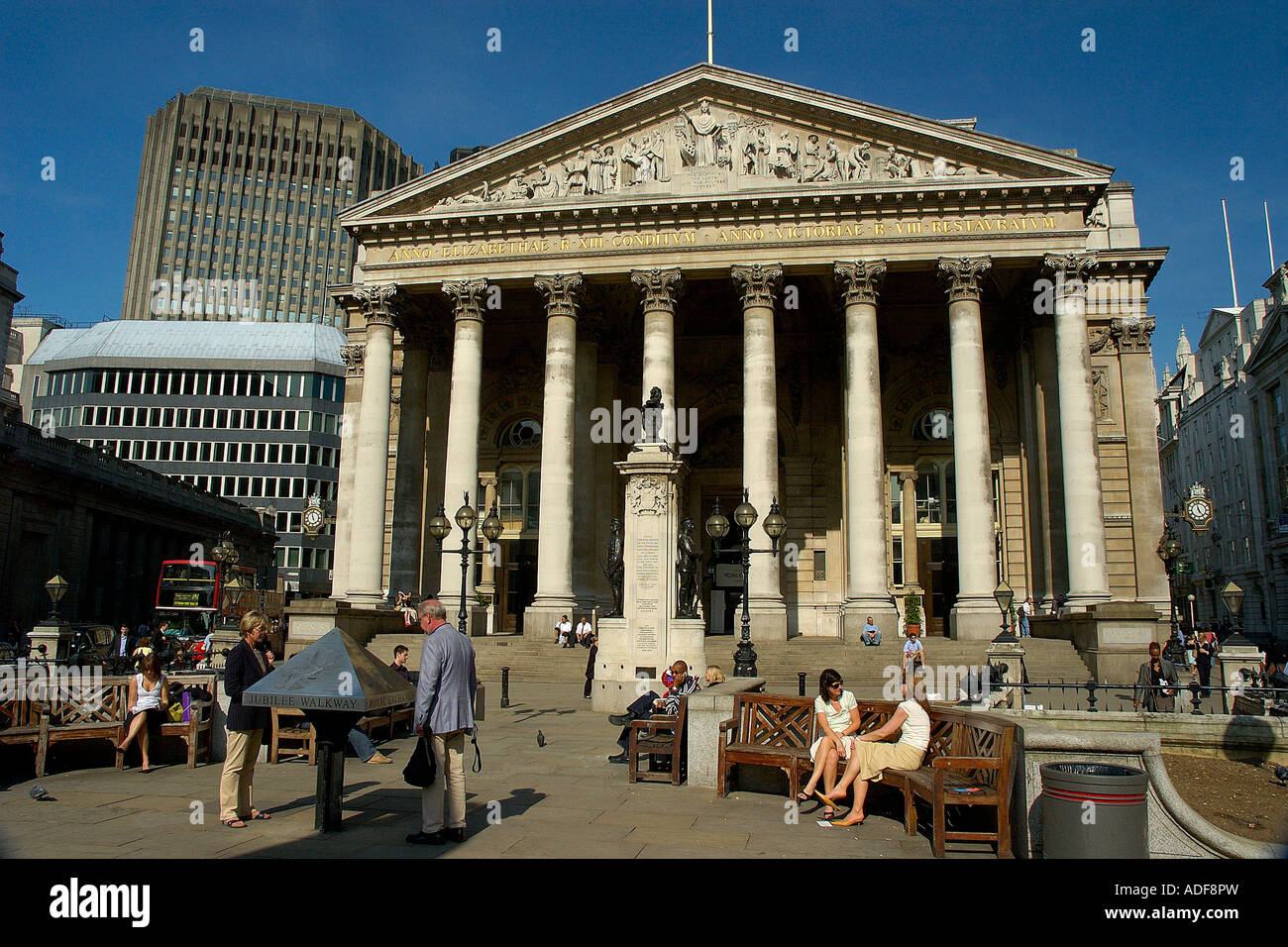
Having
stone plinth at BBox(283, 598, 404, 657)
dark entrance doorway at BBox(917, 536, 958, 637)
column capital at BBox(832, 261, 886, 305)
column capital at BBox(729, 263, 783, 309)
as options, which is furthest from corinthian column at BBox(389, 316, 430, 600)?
dark entrance doorway at BBox(917, 536, 958, 637)

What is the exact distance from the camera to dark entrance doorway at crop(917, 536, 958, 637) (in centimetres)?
3722

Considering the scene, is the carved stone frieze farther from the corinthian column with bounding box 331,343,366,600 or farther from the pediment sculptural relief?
the corinthian column with bounding box 331,343,366,600

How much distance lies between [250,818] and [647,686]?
8.48m

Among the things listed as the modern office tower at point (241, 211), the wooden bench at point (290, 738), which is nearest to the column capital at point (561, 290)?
the wooden bench at point (290, 738)

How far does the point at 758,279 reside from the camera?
1257 inches

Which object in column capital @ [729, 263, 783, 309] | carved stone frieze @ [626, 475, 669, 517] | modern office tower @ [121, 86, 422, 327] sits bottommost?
carved stone frieze @ [626, 475, 669, 517]

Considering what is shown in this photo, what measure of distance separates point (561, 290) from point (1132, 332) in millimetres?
22985

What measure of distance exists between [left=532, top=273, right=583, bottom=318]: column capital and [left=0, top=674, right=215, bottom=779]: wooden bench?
22.5 m

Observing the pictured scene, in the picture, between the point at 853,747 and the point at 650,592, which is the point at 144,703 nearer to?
the point at 650,592

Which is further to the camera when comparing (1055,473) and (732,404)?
(732,404)

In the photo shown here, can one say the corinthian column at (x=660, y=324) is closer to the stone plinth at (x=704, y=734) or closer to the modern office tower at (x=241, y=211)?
the stone plinth at (x=704, y=734)
